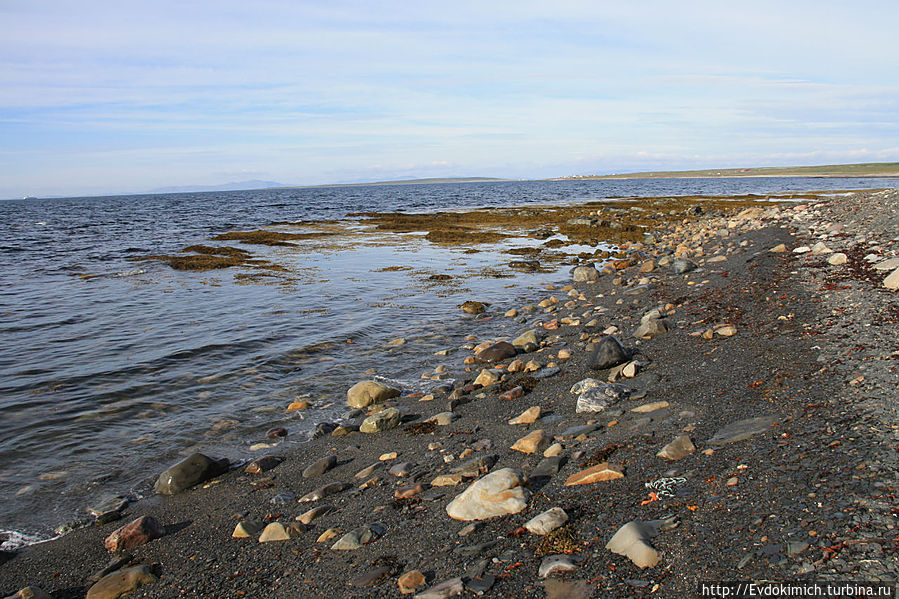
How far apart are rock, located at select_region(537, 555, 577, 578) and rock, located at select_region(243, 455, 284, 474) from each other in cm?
411

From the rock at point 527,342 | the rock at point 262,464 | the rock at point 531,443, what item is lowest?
the rock at point 262,464

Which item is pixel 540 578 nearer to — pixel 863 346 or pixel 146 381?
pixel 863 346

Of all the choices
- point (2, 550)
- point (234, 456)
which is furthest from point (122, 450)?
point (2, 550)

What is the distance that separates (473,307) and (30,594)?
38.0 feet

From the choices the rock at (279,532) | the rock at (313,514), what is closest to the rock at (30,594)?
the rock at (279,532)

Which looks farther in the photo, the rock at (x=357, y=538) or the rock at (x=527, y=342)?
the rock at (x=527, y=342)

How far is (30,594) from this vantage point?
13.7 feet

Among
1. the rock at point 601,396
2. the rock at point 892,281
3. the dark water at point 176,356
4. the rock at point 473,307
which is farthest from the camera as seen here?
the rock at point 473,307

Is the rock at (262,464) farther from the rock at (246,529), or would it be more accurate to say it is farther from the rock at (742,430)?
the rock at (742,430)

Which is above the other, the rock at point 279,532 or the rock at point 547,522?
the rock at point 547,522

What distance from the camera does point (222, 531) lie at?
5.08 meters

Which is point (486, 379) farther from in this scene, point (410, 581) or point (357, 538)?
point (410, 581)

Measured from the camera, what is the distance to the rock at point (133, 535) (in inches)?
197

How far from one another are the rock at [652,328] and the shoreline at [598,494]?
0.60m
